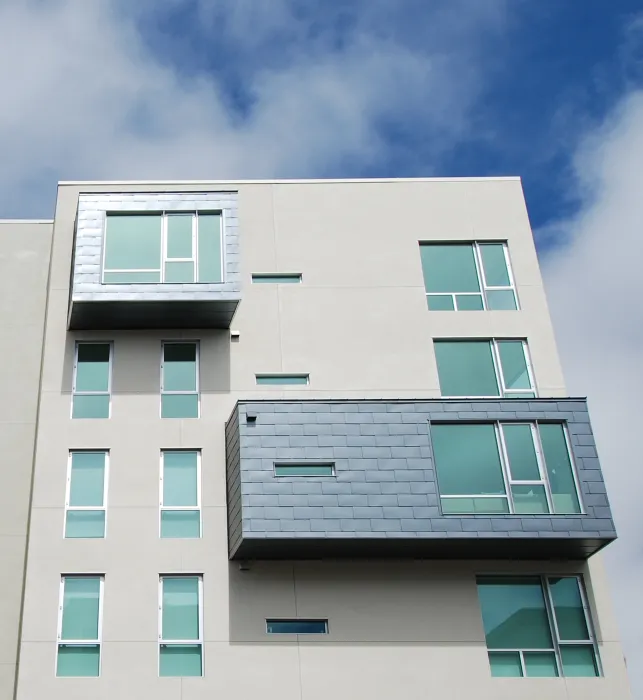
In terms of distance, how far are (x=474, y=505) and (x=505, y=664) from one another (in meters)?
3.10

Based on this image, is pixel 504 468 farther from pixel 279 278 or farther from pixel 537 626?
pixel 279 278

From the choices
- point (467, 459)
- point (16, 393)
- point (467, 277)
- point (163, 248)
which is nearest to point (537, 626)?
point (467, 459)

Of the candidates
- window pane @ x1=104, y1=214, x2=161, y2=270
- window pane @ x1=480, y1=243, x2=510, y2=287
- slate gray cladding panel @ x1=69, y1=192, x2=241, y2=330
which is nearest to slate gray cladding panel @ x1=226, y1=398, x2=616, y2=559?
slate gray cladding panel @ x1=69, y1=192, x2=241, y2=330

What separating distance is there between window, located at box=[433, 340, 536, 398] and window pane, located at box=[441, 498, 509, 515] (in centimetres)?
327

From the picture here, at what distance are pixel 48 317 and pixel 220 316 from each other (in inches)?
153

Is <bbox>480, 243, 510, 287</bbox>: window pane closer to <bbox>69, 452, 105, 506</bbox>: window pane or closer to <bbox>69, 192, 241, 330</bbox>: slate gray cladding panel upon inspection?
<bbox>69, 192, 241, 330</bbox>: slate gray cladding panel

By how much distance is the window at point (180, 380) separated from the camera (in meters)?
22.2

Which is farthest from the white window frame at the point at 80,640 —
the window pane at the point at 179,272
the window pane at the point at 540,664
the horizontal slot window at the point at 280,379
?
the window pane at the point at 540,664

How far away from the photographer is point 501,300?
24.4m

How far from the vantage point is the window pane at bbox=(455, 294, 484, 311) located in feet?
79.5

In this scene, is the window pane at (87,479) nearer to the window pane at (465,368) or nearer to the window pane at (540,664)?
the window pane at (465,368)

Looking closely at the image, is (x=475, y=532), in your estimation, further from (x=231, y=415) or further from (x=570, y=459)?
(x=231, y=415)

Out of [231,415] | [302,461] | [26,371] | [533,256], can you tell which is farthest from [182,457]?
[533,256]

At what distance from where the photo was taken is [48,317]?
23.1 meters
